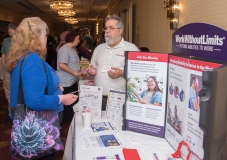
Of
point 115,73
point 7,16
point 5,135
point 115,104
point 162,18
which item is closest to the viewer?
point 115,104

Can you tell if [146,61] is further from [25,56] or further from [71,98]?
[25,56]

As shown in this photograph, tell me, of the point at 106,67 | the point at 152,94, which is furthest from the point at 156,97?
the point at 106,67

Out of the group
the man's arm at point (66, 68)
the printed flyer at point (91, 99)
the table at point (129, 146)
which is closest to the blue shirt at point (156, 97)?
the table at point (129, 146)

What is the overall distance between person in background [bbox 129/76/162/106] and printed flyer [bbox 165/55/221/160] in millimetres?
77

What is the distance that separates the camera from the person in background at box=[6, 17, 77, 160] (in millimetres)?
1343

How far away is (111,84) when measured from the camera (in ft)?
7.17

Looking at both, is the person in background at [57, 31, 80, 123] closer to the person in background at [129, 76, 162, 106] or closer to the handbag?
the handbag

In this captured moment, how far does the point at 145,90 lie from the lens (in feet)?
4.67

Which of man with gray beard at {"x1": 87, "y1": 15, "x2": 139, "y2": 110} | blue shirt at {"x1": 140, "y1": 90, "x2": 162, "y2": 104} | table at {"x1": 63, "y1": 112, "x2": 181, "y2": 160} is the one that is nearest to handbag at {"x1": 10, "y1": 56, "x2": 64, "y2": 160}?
table at {"x1": 63, "y1": 112, "x2": 181, "y2": 160}

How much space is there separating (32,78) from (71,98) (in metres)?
0.31

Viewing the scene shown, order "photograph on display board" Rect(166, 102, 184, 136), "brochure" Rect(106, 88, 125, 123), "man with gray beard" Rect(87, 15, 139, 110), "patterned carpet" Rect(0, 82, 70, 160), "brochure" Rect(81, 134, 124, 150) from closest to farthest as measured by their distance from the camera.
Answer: "photograph on display board" Rect(166, 102, 184, 136) → "brochure" Rect(81, 134, 124, 150) → "brochure" Rect(106, 88, 125, 123) → "man with gray beard" Rect(87, 15, 139, 110) → "patterned carpet" Rect(0, 82, 70, 160)

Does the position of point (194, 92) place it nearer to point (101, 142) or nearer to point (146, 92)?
point (146, 92)

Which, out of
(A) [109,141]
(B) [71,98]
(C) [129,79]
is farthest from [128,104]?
(B) [71,98]

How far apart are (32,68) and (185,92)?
81 centimetres
